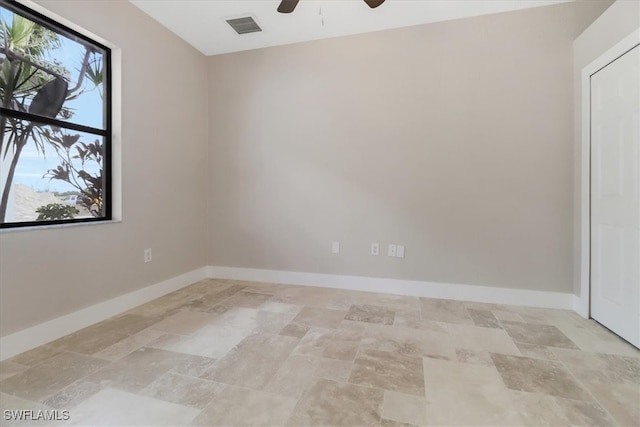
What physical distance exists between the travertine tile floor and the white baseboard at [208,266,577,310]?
139 mm

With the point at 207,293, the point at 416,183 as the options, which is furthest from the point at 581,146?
the point at 207,293

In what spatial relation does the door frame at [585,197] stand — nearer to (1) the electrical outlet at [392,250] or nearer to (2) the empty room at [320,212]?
(2) the empty room at [320,212]

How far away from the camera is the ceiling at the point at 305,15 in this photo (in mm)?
2408

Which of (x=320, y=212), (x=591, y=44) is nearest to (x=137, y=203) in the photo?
(x=320, y=212)

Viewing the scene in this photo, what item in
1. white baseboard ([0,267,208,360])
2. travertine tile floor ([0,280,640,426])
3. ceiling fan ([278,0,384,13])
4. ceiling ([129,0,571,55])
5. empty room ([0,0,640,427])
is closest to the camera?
travertine tile floor ([0,280,640,426])

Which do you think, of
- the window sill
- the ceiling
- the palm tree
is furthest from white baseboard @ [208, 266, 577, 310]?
the ceiling

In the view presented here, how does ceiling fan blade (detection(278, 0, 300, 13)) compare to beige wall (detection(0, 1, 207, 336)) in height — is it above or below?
above

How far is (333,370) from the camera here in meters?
1.54

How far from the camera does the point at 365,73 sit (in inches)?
112

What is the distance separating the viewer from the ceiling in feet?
7.90

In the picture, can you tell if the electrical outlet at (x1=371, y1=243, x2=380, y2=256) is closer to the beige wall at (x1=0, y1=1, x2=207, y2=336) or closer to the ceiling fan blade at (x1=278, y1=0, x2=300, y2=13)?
the beige wall at (x1=0, y1=1, x2=207, y2=336)

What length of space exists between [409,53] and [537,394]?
2.83 metres

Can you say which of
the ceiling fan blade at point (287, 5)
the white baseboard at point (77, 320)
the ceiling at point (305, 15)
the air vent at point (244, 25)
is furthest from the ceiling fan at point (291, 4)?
the white baseboard at point (77, 320)

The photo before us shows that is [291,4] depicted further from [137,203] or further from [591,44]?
[591,44]
